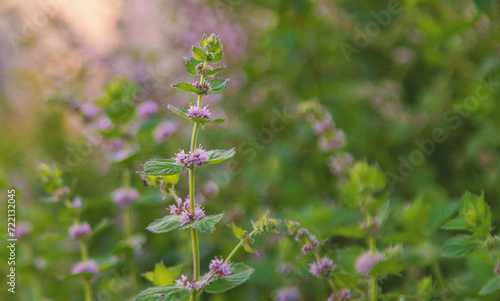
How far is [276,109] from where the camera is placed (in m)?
1.98

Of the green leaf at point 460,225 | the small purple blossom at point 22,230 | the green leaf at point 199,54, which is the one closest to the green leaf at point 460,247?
the green leaf at point 460,225

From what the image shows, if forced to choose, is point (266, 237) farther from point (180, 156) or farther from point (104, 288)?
point (180, 156)

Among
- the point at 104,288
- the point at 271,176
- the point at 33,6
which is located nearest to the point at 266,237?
the point at 271,176

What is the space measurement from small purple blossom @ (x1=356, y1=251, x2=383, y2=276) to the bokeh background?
25cm

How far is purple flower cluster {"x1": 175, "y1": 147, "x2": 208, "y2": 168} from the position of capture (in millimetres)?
731

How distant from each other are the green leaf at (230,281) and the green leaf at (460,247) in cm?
36

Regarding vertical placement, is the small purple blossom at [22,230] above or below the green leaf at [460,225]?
above

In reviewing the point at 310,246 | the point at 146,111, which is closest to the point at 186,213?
the point at 310,246

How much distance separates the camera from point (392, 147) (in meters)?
1.87

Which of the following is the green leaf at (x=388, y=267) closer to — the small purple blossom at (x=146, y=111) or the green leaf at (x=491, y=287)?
the green leaf at (x=491, y=287)

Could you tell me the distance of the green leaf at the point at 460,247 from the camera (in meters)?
0.80

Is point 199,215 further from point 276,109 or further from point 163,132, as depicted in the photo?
point 276,109

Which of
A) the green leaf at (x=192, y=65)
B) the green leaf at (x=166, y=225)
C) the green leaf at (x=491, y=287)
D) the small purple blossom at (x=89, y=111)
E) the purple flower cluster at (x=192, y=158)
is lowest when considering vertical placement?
the green leaf at (x=491, y=287)

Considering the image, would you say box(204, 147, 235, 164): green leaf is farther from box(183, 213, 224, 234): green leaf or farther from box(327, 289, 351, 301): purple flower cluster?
box(327, 289, 351, 301): purple flower cluster
